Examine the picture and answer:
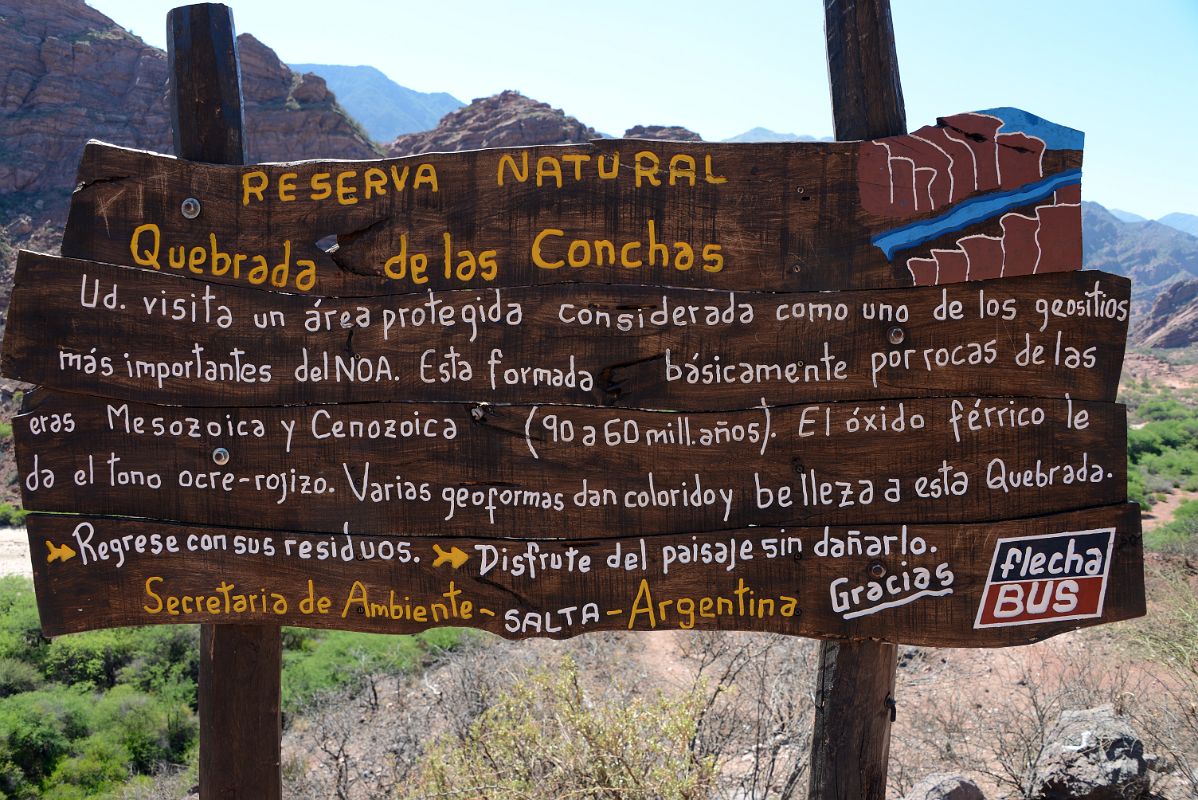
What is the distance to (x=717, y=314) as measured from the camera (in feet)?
7.39

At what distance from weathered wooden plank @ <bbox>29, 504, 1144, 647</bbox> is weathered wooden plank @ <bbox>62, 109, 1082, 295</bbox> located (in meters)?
0.78

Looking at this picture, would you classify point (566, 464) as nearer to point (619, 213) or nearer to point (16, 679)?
point (619, 213)

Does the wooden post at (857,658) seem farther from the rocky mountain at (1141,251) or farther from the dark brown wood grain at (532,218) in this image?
the rocky mountain at (1141,251)

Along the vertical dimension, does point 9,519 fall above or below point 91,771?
above

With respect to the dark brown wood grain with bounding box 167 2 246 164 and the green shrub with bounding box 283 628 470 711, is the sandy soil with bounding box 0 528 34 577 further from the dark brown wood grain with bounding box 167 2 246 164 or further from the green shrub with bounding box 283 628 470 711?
the dark brown wood grain with bounding box 167 2 246 164

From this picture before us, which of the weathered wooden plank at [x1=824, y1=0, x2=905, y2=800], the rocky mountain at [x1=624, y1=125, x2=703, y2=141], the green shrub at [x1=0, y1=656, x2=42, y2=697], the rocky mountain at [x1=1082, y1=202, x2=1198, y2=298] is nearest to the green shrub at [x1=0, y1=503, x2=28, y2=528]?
the green shrub at [x1=0, y1=656, x2=42, y2=697]

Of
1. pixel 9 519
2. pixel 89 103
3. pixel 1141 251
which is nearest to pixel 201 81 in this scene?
pixel 9 519

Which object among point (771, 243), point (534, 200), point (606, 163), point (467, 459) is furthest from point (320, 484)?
point (771, 243)

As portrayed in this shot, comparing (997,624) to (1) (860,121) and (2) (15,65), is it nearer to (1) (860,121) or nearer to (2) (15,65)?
(1) (860,121)

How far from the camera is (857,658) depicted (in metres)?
2.45

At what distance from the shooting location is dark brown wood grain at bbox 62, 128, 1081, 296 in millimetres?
2230

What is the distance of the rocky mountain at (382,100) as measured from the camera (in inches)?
5704

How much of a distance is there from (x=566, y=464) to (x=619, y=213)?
75cm

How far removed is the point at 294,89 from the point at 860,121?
175 feet
